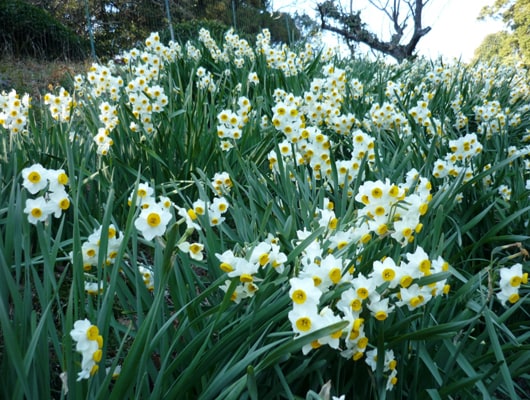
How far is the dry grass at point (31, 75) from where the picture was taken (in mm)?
5633

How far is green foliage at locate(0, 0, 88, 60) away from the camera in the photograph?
8453 mm

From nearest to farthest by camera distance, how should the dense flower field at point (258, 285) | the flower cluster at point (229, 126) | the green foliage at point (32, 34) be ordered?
the dense flower field at point (258, 285), the flower cluster at point (229, 126), the green foliage at point (32, 34)

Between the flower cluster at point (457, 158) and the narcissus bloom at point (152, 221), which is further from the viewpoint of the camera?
the flower cluster at point (457, 158)

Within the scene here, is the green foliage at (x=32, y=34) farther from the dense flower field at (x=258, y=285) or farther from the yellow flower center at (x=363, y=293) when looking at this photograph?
the yellow flower center at (x=363, y=293)

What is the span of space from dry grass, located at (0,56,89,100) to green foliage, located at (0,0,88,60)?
60 cm

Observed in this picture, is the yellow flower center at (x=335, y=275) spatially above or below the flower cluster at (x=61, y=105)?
below

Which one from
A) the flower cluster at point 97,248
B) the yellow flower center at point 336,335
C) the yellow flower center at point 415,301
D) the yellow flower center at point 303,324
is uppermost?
the flower cluster at point 97,248

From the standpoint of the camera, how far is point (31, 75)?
21.4 ft

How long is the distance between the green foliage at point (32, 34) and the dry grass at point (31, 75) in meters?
0.60

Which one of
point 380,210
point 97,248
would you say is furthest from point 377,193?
point 97,248

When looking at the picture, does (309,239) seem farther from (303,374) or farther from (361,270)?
(303,374)

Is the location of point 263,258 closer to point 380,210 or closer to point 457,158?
point 380,210

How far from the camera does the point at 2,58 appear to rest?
789cm

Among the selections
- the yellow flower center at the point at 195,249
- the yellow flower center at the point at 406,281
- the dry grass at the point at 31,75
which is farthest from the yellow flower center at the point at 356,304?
the dry grass at the point at 31,75
